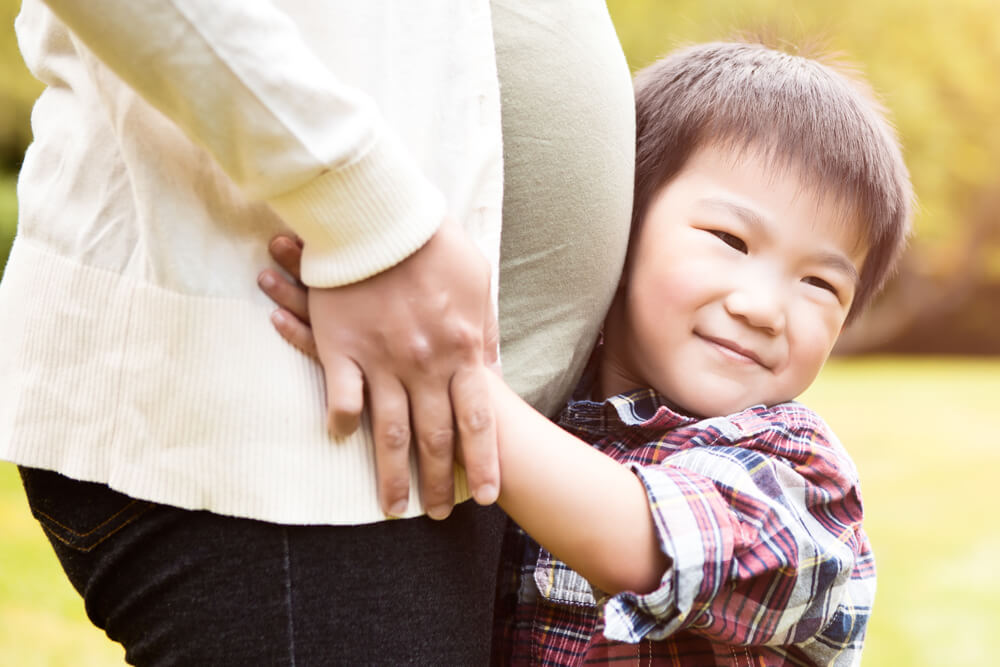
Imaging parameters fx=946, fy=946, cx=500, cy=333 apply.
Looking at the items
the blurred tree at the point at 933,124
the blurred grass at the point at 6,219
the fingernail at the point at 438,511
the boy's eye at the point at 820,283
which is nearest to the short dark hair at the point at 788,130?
the boy's eye at the point at 820,283

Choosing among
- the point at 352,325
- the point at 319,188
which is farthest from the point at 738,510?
the point at 319,188

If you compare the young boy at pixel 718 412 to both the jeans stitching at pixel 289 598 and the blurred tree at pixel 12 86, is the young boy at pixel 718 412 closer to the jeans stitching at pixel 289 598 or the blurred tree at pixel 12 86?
the jeans stitching at pixel 289 598

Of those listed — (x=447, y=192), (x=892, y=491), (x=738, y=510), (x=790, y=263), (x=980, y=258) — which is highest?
(x=447, y=192)

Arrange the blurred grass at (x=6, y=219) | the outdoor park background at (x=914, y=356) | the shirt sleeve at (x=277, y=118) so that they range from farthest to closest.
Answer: the blurred grass at (x=6, y=219)
the outdoor park background at (x=914, y=356)
the shirt sleeve at (x=277, y=118)

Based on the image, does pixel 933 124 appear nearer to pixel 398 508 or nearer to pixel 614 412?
pixel 614 412

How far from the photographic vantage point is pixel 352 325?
932mm

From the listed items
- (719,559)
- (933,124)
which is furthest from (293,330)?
(933,124)

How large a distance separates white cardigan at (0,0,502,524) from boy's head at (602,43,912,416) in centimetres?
47

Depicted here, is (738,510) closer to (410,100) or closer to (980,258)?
(410,100)

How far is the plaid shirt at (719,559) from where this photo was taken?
108 cm

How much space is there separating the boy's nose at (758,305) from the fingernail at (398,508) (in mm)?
582

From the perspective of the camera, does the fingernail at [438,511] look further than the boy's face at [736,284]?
No

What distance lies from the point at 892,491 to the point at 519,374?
6.02 metres

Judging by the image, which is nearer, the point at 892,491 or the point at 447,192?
the point at 447,192
